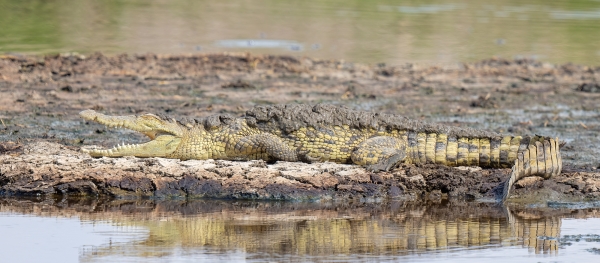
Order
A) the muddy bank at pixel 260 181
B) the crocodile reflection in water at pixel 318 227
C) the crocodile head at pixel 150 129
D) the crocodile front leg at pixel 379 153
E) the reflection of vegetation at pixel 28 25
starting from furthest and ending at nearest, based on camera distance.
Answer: the reflection of vegetation at pixel 28 25 → the crocodile head at pixel 150 129 → the crocodile front leg at pixel 379 153 → the muddy bank at pixel 260 181 → the crocodile reflection in water at pixel 318 227

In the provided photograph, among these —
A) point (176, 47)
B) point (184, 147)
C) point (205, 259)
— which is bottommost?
point (205, 259)

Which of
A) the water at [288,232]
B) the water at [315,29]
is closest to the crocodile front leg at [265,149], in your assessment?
the water at [288,232]

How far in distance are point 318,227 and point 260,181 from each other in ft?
3.31

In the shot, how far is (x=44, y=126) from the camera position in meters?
10.3

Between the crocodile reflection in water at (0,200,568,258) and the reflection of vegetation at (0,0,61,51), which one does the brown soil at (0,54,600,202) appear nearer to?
the crocodile reflection in water at (0,200,568,258)

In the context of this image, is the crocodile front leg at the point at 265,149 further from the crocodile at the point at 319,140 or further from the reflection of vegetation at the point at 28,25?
the reflection of vegetation at the point at 28,25

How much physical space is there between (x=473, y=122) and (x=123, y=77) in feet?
15.7

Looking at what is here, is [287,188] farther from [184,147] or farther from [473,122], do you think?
[473,122]

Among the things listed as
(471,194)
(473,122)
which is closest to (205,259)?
(471,194)

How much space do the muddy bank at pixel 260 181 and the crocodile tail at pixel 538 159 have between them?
113mm

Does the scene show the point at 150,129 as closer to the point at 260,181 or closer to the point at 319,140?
the point at 260,181

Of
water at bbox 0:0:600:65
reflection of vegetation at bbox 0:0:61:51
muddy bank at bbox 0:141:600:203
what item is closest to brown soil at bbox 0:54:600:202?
muddy bank at bbox 0:141:600:203

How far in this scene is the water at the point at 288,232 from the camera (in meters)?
6.20

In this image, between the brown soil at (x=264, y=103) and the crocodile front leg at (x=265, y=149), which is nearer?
the brown soil at (x=264, y=103)
